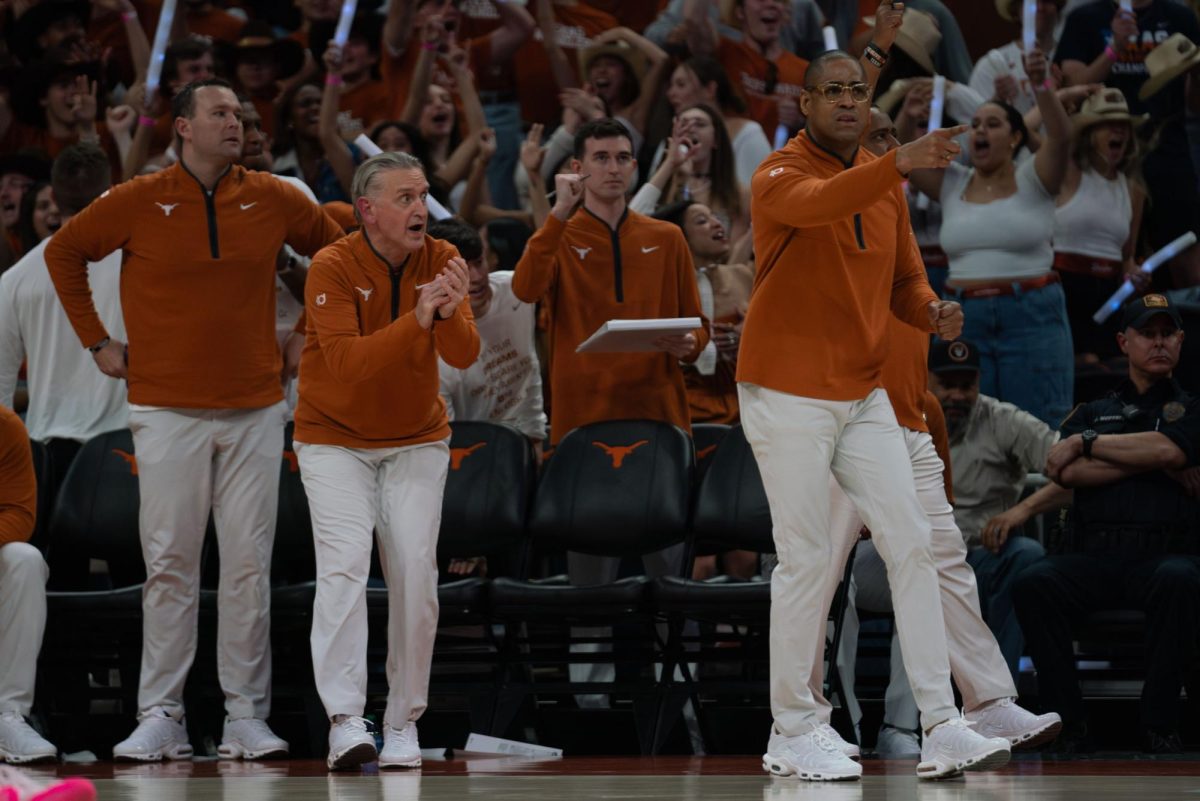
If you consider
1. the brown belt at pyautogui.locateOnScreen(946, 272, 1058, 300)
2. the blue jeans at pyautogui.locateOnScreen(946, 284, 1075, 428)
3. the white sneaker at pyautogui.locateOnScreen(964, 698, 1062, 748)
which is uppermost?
the brown belt at pyautogui.locateOnScreen(946, 272, 1058, 300)

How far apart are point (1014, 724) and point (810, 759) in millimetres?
1053

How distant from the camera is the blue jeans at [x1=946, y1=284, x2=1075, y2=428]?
851 cm

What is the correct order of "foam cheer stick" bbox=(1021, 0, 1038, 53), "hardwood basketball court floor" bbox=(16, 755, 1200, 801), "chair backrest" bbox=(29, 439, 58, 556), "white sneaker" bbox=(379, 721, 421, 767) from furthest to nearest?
"foam cheer stick" bbox=(1021, 0, 1038, 53) → "chair backrest" bbox=(29, 439, 58, 556) → "white sneaker" bbox=(379, 721, 421, 767) → "hardwood basketball court floor" bbox=(16, 755, 1200, 801)

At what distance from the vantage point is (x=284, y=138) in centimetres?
1045

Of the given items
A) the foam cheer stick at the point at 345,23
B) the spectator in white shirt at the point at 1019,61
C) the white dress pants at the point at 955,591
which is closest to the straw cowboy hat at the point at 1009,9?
the spectator in white shirt at the point at 1019,61

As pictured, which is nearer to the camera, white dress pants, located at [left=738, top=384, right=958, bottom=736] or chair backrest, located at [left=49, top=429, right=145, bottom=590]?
white dress pants, located at [left=738, top=384, right=958, bottom=736]

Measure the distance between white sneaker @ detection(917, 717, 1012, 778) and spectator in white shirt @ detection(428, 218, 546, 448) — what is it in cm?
328

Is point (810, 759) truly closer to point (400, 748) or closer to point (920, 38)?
point (400, 748)

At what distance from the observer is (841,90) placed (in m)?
5.51

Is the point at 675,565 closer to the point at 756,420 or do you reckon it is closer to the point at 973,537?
the point at 973,537

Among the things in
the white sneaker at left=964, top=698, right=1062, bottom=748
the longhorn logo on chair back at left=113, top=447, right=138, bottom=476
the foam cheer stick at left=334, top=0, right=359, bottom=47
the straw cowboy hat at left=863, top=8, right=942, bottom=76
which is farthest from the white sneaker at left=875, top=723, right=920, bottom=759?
the foam cheer stick at left=334, top=0, right=359, bottom=47

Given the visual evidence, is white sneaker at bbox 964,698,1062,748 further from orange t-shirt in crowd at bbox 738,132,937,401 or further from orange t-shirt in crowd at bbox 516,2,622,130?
orange t-shirt in crowd at bbox 516,2,622,130

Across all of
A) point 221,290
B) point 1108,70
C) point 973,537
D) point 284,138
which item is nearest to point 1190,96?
point 1108,70

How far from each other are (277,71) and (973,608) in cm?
661
